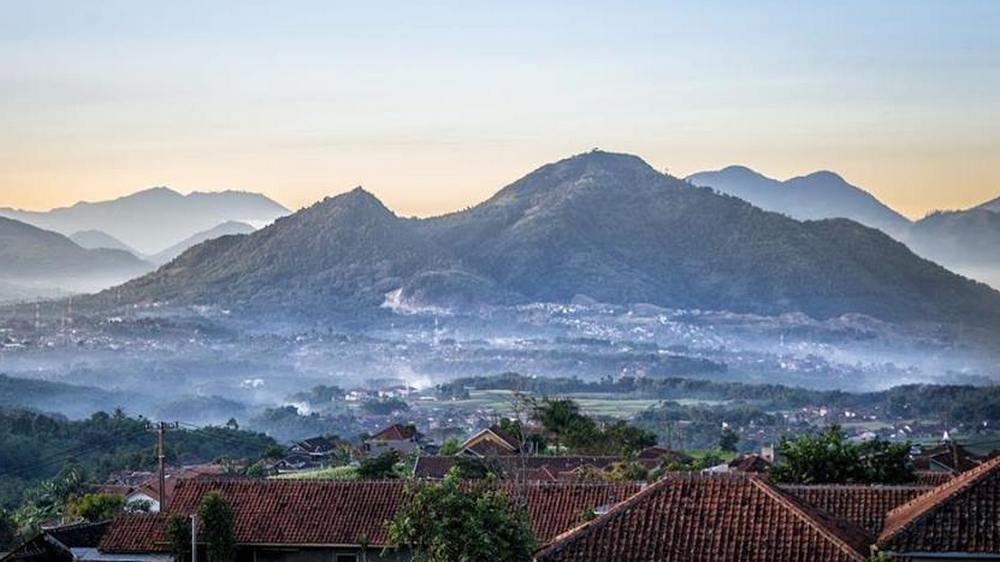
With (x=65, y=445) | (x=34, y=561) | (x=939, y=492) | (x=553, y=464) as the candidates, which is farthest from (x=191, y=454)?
(x=939, y=492)

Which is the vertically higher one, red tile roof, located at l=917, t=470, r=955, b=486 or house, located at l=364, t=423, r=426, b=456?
red tile roof, located at l=917, t=470, r=955, b=486

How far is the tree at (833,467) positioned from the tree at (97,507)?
17.7 m

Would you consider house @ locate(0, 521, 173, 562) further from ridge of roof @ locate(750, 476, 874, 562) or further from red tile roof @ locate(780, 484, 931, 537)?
ridge of roof @ locate(750, 476, 874, 562)

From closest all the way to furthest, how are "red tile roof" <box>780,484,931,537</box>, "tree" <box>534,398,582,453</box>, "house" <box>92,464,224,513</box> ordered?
"red tile roof" <box>780,484,931,537</box>
"house" <box>92,464,224,513</box>
"tree" <box>534,398,582,453</box>

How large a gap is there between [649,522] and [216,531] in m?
10.2

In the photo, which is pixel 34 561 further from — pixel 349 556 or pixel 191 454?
pixel 191 454

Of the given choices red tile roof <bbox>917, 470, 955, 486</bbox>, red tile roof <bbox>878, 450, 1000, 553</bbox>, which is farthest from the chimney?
red tile roof <bbox>878, 450, 1000, 553</bbox>

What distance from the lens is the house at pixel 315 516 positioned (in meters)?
31.5

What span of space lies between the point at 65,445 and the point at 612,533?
78.1 m

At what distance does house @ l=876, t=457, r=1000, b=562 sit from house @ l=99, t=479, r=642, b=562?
31.5ft

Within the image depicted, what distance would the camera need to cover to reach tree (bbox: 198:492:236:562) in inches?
1217

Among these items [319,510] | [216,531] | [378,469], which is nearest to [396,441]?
[378,469]

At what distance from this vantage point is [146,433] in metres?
102

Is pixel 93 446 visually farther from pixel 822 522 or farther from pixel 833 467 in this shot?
pixel 822 522
